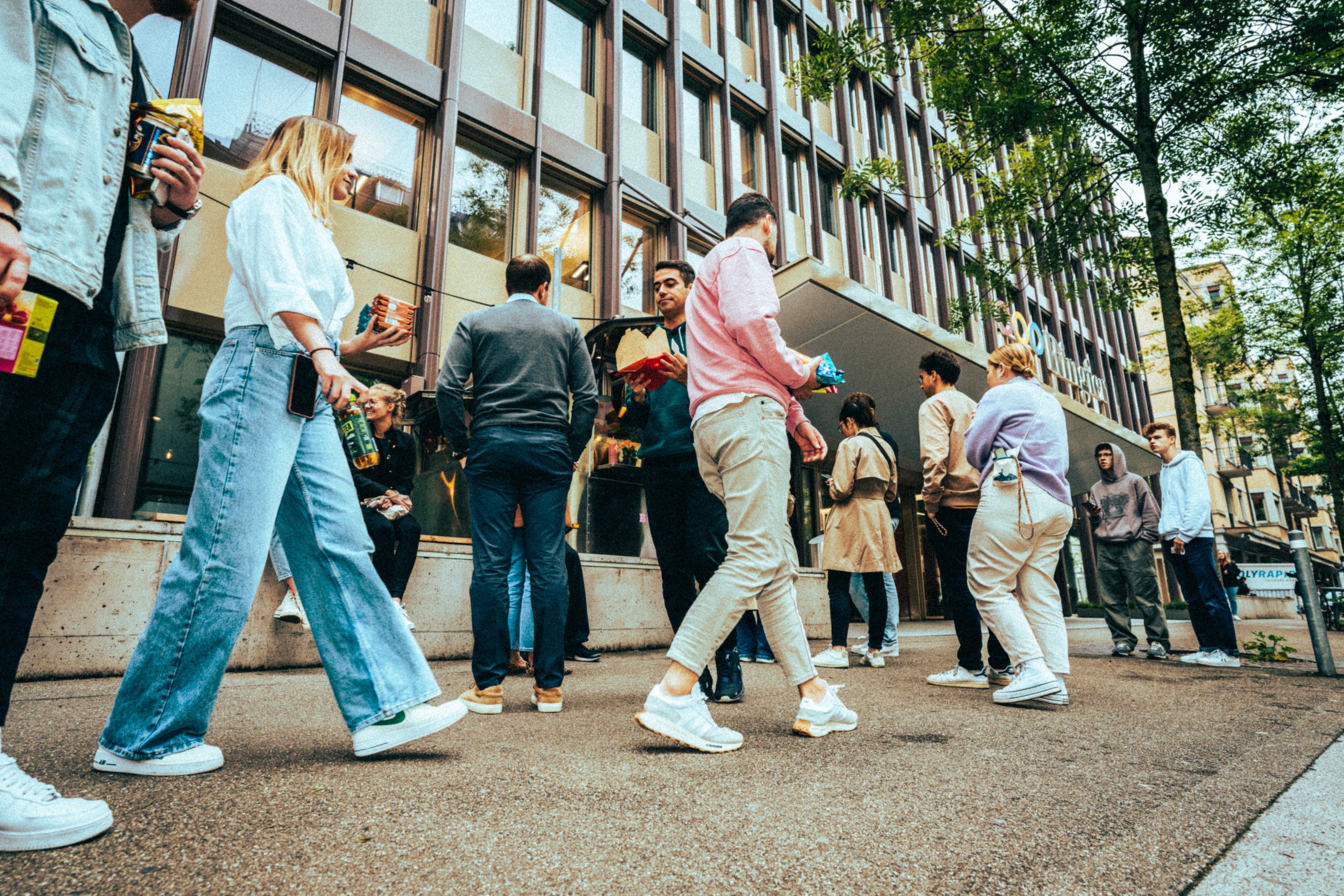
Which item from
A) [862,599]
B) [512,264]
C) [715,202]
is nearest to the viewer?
[512,264]

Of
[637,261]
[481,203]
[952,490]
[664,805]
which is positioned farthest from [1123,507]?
[481,203]

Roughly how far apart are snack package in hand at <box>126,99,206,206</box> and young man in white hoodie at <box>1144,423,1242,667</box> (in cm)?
670

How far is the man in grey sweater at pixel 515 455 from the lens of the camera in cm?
311

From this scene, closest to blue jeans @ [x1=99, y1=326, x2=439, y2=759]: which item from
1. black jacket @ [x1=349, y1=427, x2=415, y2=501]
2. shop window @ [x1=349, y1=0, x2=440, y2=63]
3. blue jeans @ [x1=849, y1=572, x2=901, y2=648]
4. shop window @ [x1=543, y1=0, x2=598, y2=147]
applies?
black jacket @ [x1=349, y1=427, x2=415, y2=501]

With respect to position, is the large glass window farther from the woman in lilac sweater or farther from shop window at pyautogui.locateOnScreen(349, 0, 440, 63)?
the woman in lilac sweater

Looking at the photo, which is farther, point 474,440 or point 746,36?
point 746,36

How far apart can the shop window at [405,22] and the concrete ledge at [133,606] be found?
8.35 meters

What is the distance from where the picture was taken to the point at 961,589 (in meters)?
4.54

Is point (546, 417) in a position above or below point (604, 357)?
below

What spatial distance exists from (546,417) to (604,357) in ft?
24.9

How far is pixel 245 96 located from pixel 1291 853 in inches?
445

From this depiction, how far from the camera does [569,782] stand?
74.9 inches

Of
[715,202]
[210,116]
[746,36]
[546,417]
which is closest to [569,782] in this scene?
[546,417]

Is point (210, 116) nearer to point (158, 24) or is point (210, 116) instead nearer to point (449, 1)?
point (158, 24)
